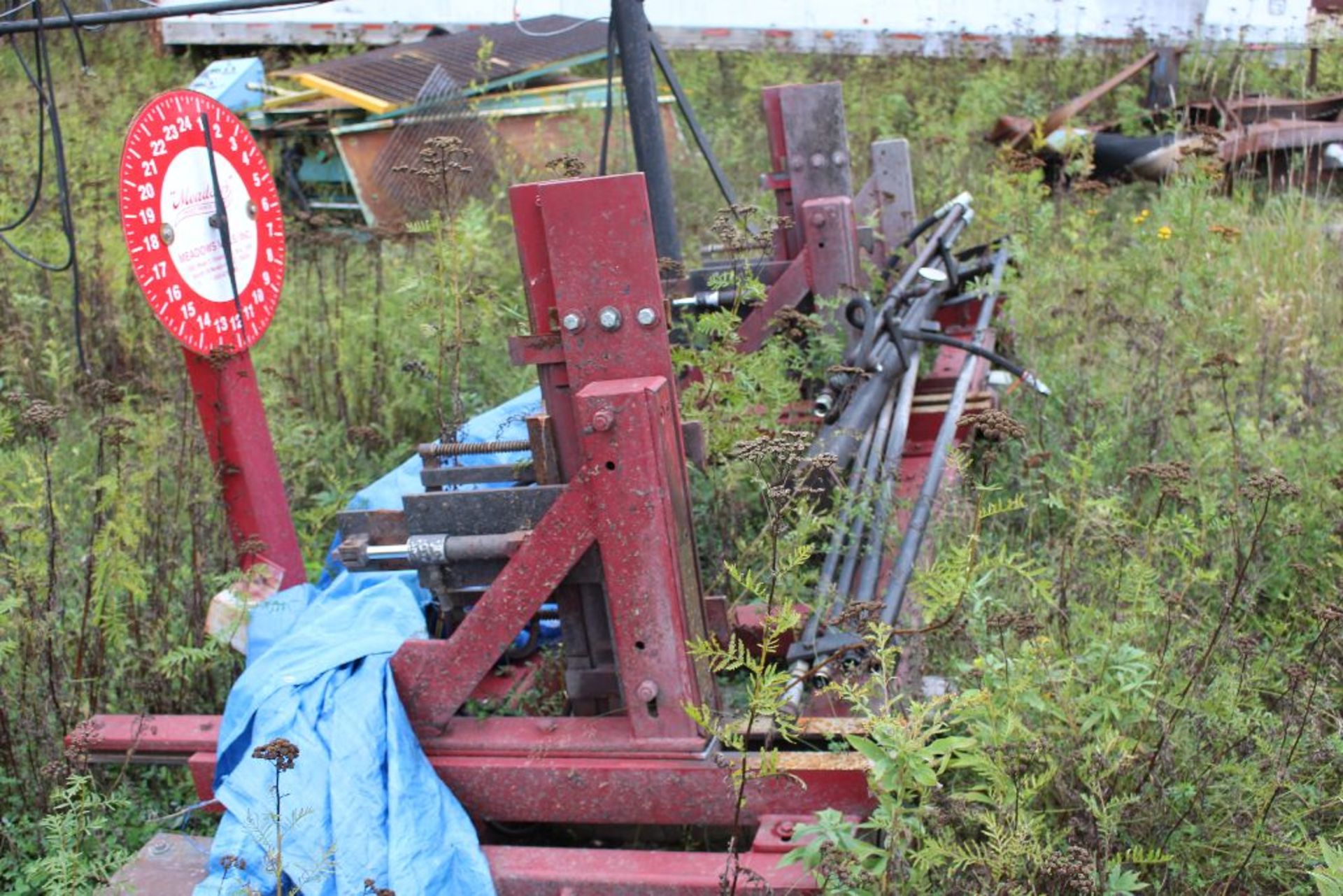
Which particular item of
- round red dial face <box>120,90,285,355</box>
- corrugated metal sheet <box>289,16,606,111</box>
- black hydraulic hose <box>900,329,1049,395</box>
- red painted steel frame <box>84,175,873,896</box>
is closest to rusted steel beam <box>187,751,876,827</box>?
red painted steel frame <box>84,175,873,896</box>

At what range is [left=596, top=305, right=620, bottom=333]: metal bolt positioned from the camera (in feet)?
9.86

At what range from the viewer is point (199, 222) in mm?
3914

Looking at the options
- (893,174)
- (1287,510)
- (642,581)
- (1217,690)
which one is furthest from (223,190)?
(893,174)

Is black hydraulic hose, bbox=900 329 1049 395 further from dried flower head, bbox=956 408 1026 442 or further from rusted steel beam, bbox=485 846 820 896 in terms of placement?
rusted steel beam, bbox=485 846 820 896

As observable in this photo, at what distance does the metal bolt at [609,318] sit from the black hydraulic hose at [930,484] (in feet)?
3.02

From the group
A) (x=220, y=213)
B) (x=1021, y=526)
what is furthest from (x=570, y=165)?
(x=1021, y=526)

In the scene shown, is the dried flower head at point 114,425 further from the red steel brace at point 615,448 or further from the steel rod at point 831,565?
the steel rod at point 831,565

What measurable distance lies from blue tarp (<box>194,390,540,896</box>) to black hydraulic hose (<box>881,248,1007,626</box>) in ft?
4.02

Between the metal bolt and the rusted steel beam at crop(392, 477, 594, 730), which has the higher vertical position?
the metal bolt

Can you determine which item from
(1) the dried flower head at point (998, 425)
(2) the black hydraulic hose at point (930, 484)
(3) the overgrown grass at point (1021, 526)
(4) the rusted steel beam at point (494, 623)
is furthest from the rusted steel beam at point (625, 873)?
(1) the dried flower head at point (998, 425)

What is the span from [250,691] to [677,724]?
115 centimetres

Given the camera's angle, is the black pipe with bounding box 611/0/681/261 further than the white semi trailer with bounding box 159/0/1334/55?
No

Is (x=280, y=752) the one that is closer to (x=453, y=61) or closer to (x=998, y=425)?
(x=998, y=425)

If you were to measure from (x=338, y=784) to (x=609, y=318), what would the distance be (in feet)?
4.22
